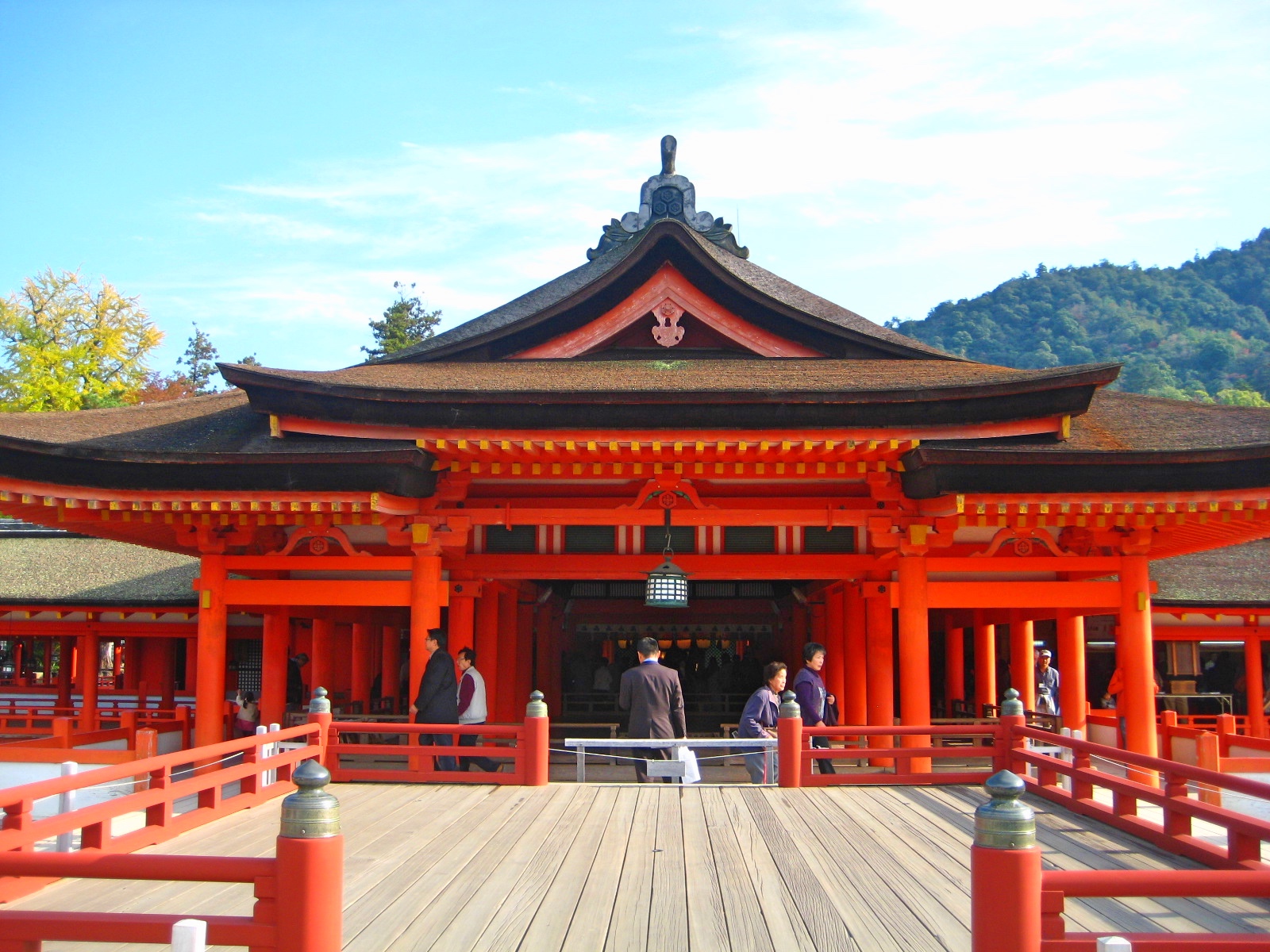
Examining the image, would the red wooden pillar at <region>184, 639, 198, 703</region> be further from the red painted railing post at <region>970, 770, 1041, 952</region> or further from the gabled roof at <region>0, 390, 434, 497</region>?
the red painted railing post at <region>970, 770, 1041, 952</region>

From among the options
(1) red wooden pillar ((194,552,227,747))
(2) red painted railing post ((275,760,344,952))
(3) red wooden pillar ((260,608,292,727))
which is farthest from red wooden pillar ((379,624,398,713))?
(2) red painted railing post ((275,760,344,952))

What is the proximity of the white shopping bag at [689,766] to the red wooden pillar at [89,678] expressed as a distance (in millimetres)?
14605

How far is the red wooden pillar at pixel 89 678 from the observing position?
70.3ft

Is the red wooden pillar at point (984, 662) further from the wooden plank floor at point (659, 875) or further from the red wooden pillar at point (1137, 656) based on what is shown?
the wooden plank floor at point (659, 875)

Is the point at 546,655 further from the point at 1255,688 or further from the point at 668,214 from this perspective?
the point at 1255,688

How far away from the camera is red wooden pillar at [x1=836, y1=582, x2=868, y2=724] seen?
57.0ft

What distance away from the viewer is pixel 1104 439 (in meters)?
13.8

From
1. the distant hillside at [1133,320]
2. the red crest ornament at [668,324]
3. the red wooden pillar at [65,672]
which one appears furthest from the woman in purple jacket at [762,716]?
the distant hillside at [1133,320]

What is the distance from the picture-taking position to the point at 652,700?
39.1 ft

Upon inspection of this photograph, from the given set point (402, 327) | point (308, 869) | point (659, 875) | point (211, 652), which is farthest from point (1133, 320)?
point (308, 869)

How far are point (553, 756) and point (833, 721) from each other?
4.51 m

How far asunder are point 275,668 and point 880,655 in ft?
29.3

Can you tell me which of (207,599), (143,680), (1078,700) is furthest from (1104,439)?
(143,680)

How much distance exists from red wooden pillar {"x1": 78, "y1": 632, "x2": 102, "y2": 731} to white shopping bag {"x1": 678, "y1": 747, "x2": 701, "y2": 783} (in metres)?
14.6
